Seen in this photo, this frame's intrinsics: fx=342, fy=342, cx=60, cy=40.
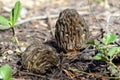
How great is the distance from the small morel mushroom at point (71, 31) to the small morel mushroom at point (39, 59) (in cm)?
31

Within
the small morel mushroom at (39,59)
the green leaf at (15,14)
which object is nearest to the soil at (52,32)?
the small morel mushroom at (39,59)

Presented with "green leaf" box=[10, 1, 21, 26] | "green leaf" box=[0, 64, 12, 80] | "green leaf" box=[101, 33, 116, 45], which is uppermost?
A: "green leaf" box=[10, 1, 21, 26]

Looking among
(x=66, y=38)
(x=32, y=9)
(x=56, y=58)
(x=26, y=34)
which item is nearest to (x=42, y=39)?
(x=26, y=34)

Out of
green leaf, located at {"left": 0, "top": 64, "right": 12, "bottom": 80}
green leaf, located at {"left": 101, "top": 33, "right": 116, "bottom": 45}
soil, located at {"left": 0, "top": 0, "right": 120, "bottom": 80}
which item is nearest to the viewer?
green leaf, located at {"left": 0, "top": 64, "right": 12, "bottom": 80}

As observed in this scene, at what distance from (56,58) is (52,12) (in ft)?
6.58

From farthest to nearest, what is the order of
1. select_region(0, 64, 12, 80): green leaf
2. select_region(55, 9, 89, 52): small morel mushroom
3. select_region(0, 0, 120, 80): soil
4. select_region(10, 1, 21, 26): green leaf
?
select_region(55, 9, 89, 52): small morel mushroom → select_region(10, 1, 21, 26): green leaf → select_region(0, 0, 120, 80): soil → select_region(0, 64, 12, 80): green leaf

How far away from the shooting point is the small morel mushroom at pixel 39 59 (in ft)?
7.48

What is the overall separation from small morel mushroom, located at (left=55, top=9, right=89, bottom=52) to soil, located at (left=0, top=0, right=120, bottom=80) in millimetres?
92

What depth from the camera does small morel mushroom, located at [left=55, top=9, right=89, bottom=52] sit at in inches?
102

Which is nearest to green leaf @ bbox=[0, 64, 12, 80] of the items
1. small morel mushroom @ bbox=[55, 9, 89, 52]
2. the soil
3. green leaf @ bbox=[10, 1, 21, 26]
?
the soil

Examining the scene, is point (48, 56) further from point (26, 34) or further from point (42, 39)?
point (26, 34)

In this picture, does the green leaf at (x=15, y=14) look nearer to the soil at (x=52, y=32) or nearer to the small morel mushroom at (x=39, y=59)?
the soil at (x=52, y=32)

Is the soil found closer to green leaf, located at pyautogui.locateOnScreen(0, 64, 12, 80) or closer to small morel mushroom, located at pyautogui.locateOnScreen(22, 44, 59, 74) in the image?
small morel mushroom, located at pyautogui.locateOnScreen(22, 44, 59, 74)

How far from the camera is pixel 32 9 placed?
4.66m
